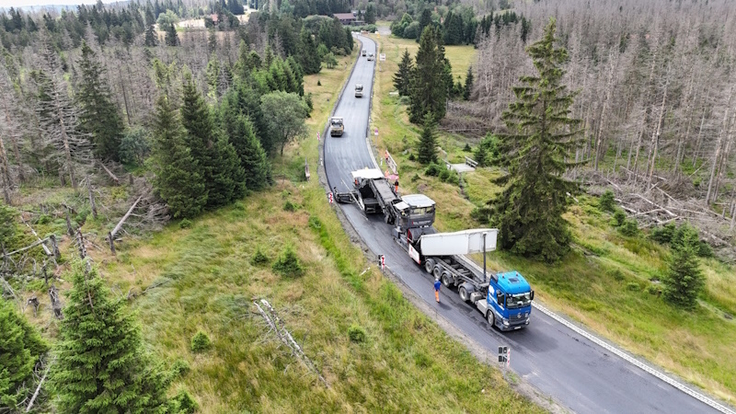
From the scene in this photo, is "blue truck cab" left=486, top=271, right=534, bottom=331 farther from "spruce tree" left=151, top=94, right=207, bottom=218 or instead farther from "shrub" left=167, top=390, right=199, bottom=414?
"spruce tree" left=151, top=94, right=207, bottom=218

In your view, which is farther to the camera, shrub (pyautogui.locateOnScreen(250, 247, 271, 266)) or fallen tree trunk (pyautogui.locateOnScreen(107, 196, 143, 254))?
fallen tree trunk (pyautogui.locateOnScreen(107, 196, 143, 254))

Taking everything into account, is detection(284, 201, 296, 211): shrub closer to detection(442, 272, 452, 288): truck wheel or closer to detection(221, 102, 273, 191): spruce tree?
detection(221, 102, 273, 191): spruce tree

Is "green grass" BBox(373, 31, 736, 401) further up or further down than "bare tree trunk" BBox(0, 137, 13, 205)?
further down

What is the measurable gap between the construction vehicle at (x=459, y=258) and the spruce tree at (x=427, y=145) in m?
16.8

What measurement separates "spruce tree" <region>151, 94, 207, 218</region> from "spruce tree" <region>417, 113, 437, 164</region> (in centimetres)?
2687

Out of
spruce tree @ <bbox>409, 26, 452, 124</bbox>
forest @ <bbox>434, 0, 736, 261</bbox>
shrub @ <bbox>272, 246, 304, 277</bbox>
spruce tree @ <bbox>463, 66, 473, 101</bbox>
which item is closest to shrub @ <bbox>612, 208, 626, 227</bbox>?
forest @ <bbox>434, 0, 736, 261</bbox>

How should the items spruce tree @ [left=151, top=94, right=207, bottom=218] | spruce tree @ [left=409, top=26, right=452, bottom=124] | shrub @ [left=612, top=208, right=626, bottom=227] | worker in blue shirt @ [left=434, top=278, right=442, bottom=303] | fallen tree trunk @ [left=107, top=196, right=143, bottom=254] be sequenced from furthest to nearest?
spruce tree @ [left=409, top=26, right=452, bottom=124]
shrub @ [left=612, top=208, right=626, bottom=227]
spruce tree @ [left=151, top=94, right=207, bottom=218]
fallen tree trunk @ [left=107, top=196, right=143, bottom=254]
worker in blue shirt @ [left=434, top=278, right=442, bottom=303]

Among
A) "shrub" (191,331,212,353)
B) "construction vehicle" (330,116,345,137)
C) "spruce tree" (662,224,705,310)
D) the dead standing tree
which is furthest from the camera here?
"construction vehicle" (330,116,345,137)

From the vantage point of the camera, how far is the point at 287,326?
2242 cm

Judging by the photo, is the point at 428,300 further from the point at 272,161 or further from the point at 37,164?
the point at 37,164

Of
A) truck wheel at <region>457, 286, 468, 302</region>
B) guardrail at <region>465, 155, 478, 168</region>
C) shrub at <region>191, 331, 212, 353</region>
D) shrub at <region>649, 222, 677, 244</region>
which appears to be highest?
shrub at <region>191, 331, 212, 353</region>

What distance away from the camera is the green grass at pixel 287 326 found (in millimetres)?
18547

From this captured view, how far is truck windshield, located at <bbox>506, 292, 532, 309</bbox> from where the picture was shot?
71.3ft

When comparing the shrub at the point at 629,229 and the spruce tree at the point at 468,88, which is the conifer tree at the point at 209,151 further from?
the spruce tree at the point at 468,88
